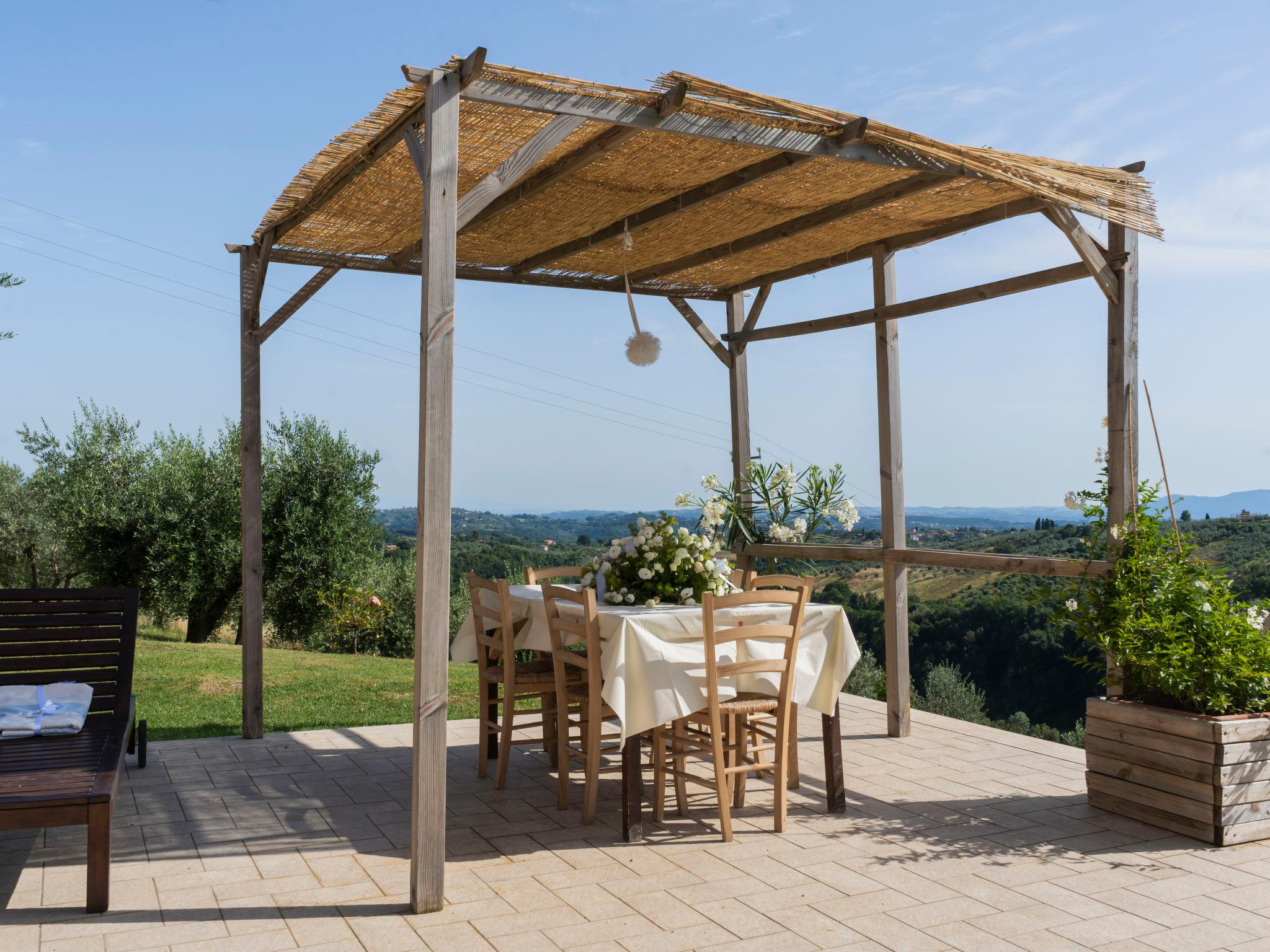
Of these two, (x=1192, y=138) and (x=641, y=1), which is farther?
(x=1192, y=138)

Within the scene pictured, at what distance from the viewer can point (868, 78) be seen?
12.0m

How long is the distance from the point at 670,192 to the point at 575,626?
83.2 inches

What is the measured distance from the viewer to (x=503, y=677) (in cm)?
450

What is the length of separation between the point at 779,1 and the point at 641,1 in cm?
164

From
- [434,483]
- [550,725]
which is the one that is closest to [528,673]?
[550,725]

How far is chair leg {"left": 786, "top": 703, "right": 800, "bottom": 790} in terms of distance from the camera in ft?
14.0

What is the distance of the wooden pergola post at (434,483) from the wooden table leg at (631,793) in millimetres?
868

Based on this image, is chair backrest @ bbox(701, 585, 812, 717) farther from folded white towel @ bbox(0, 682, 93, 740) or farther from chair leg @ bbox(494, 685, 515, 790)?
folded white towel @ bbox(0, 682, 93, 740)

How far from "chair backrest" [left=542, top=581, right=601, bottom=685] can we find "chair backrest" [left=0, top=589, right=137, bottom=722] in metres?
2.03

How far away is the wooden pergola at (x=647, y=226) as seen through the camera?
10.2ft

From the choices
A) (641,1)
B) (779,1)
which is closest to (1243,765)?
(779,1)

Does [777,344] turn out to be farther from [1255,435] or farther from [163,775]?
[1255,435]

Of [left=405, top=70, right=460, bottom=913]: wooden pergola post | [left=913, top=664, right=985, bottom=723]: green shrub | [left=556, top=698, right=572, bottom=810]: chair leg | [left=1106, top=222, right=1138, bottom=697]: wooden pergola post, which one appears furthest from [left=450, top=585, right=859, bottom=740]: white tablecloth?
[left=913, top=664, right=985, bottom=723]: green shrub

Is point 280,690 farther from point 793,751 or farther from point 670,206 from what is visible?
point 670,206
